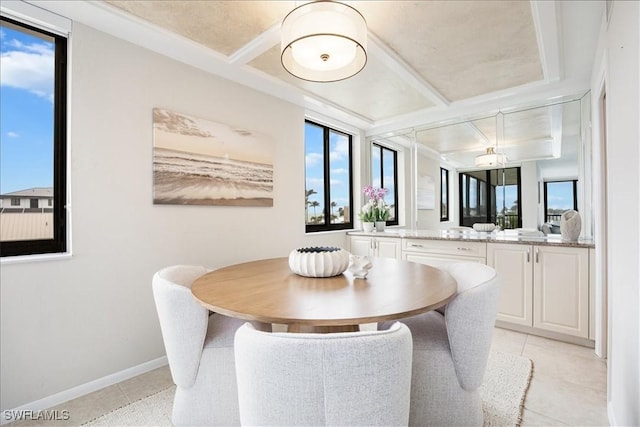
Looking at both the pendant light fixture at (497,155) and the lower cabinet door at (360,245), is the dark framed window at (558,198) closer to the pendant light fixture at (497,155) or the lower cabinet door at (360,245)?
the pendant light fixture at (497,155)

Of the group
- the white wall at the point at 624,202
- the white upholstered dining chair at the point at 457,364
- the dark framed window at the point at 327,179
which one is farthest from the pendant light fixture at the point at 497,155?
the white upholstered dining chair at the point at 457,364

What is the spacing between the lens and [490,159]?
11.4 ft

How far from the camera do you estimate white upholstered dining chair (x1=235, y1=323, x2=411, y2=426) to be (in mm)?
739

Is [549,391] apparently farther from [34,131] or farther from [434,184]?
[34,131]

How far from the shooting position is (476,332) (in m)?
1.28

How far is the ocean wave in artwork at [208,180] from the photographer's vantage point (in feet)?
7.55

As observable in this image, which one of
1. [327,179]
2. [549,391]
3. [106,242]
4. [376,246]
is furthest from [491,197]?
[106,242]

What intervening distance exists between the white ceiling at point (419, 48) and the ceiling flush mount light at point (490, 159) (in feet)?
0.40

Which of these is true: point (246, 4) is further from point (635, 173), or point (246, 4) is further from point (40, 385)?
point (40, 385)

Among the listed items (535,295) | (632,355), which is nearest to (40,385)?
(632,355)

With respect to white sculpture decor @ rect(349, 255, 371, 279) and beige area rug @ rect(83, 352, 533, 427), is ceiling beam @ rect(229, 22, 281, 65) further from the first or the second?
beige area rug @ rect(83, 352, 533, 427)

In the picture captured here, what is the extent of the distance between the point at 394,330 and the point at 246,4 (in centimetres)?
199

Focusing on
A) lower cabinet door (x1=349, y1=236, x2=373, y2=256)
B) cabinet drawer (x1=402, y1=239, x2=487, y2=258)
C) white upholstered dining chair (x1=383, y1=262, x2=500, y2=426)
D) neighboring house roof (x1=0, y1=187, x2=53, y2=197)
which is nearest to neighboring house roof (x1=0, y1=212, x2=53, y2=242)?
neighboring house roof (x1=0, y1=187, x2=53, y2=197)

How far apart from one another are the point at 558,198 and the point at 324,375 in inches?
129
